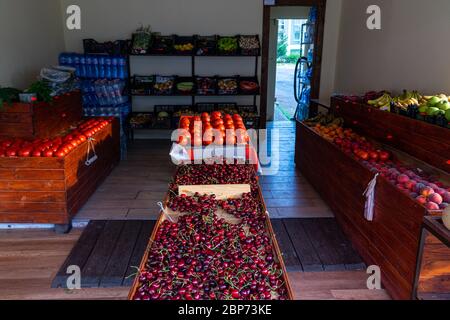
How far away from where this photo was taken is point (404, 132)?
3.29 meters

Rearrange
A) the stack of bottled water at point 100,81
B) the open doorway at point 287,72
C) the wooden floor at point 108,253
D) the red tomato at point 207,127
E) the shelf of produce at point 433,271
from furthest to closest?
the open doorway at point 287,72 < the stack of bottled water at point 100,81 < the red tomato at point 207,127 < the wooden floor at point 108,253 < the shelf of produce at point 433,271

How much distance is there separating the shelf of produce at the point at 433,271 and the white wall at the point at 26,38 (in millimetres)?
4589

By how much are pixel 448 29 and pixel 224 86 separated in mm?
3584

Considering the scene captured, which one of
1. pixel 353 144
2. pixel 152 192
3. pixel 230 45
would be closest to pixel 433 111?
pixel 353 144

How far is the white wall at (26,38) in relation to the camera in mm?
4582

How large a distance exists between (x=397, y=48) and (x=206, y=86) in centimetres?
304

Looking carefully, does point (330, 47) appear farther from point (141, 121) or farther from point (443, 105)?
point (443, 105)

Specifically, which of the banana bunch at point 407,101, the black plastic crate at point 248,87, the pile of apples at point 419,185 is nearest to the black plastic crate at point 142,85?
the black plastic crate at point 248,87

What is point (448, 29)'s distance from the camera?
363 cm

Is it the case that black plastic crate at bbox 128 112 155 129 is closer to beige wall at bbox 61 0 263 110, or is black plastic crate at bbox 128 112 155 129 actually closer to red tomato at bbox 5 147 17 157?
beige wall at bbox 61 0 263 110

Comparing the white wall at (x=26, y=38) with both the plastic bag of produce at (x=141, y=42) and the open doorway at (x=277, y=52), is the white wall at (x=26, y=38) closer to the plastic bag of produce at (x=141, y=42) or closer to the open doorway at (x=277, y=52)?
the plastic bag of produce at (x=141, y=42)
